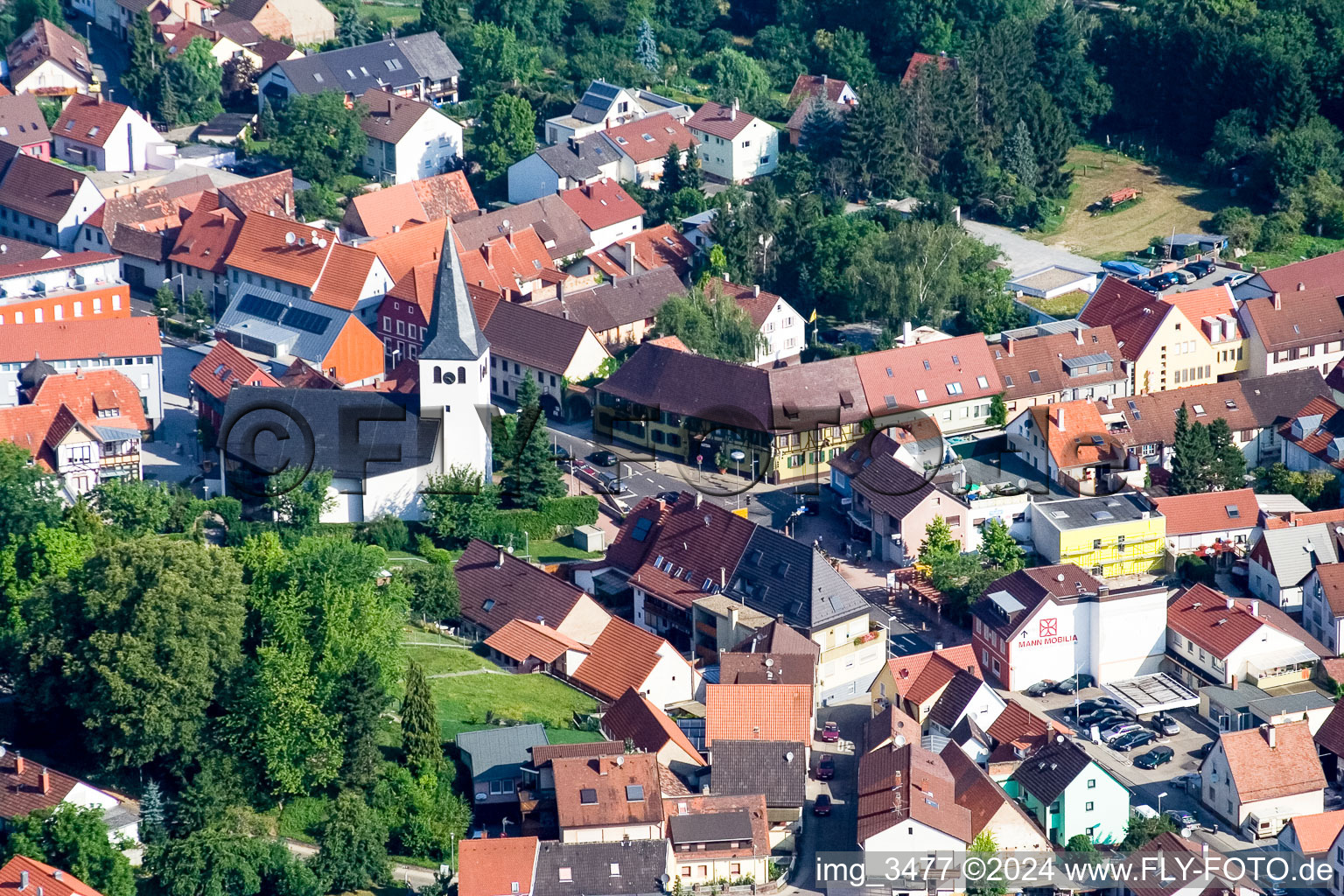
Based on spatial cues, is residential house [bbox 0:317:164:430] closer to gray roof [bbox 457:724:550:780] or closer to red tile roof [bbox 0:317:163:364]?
red tile roof [bbox 0:317:163:364]

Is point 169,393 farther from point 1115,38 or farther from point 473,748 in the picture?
point 1115,38

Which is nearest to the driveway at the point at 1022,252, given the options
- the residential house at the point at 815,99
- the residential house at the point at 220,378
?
the residential house at the point at 815,99

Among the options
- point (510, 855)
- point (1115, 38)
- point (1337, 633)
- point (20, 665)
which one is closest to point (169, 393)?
point (20, 665)

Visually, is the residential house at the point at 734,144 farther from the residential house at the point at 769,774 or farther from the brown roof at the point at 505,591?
the residential house at the point at 769,774

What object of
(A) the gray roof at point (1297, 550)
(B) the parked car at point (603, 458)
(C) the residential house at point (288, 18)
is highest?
(C) the residential house at point (288, 18)

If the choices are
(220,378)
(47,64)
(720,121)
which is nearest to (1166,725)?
(220,378)

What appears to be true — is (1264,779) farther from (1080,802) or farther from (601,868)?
(601,868)
